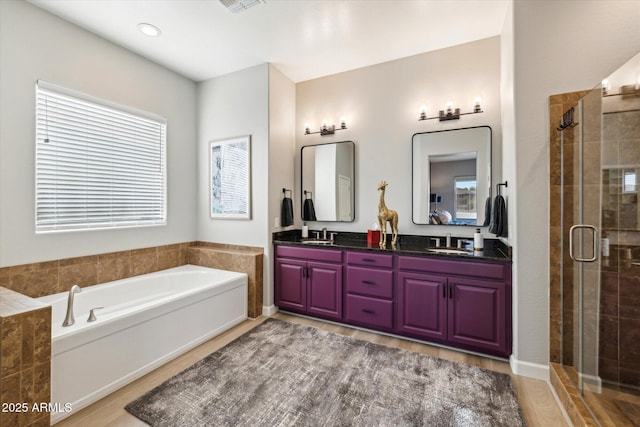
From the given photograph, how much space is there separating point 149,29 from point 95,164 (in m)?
1.43

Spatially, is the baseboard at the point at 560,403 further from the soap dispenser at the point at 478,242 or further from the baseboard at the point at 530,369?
the soap dispenser at the point at 478,242

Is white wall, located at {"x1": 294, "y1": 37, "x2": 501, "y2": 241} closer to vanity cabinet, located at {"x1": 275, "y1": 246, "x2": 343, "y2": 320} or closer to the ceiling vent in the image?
vanity cabinet, located at {"x1": 275, "y1": 246, "x2": 343, "y2": 320}

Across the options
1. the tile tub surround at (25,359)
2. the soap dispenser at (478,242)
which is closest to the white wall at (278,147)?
the tile tub surround at (25,359)

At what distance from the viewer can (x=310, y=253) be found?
9.98 feet

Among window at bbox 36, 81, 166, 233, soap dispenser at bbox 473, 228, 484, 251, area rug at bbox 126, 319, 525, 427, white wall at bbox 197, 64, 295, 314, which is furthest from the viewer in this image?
white wall at bbox 197, 64, 295, 314

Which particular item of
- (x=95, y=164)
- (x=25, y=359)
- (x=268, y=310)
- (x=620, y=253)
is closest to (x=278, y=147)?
(x=95, y=164)

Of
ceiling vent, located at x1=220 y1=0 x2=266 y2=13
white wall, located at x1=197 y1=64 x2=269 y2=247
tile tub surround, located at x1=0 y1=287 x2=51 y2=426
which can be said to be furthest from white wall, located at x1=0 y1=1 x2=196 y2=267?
ceiling vent, located at x1=220 y1=0 x2=266 y2=13

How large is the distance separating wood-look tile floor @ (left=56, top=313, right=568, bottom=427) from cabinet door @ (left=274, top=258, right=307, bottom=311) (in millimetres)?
527

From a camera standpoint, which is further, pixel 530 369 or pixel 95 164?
pixel 95 164

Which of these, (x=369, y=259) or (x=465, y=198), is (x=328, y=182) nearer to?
(x=369, y=259)

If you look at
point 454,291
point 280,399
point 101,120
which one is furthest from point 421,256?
point 101,120

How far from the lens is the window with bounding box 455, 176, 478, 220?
2.81 metres

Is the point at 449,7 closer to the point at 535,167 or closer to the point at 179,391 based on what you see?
the point at 535,167

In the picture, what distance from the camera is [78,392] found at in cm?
171
